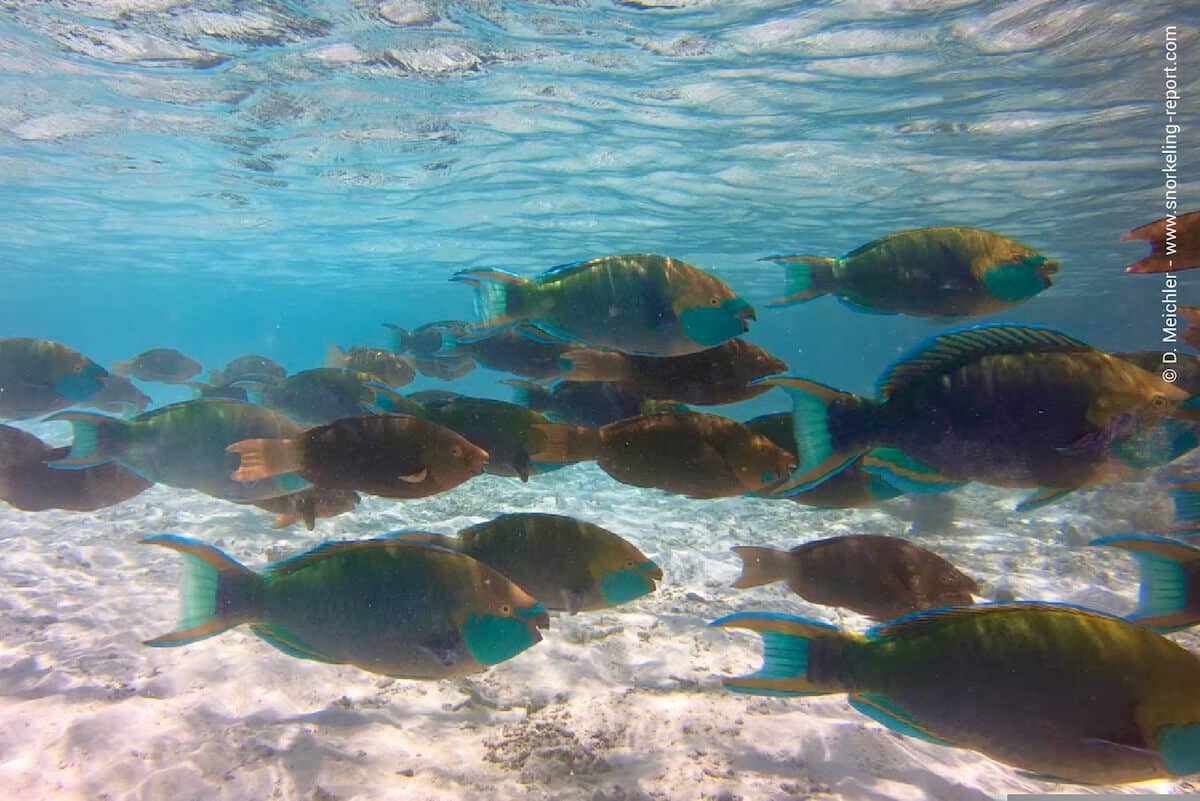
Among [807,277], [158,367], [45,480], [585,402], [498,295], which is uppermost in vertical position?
[807,277]

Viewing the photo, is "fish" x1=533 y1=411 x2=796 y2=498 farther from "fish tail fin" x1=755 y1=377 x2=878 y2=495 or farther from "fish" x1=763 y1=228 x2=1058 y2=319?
"fish" x1=763 y1=228 x2=1058 y2=319

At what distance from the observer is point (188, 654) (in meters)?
5.07

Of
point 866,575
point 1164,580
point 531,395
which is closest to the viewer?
point 1164,580

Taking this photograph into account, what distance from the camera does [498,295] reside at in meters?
2.93

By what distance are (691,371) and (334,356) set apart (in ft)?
15.4

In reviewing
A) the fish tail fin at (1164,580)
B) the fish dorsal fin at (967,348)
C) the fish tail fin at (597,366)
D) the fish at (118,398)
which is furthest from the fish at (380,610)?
the fish at (118,398)

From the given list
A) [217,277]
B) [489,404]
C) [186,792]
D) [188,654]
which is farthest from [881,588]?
[217,277]

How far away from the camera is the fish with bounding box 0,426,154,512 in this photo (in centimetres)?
407

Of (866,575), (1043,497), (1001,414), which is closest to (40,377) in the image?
(866,575)

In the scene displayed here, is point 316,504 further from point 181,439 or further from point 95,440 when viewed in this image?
point 95,440

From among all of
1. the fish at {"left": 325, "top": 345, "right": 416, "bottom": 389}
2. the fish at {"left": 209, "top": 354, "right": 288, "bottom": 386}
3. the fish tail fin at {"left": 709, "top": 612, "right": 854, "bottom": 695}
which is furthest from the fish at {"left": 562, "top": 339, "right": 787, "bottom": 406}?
the fish at {"left": 209, "top": 354, "right": 288, "bottom": 386}

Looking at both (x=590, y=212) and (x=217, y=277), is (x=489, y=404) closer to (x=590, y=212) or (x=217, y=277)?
(x=590, y=212)

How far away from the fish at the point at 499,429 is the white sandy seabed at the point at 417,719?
2.05 metres

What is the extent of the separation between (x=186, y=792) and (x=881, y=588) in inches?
158
